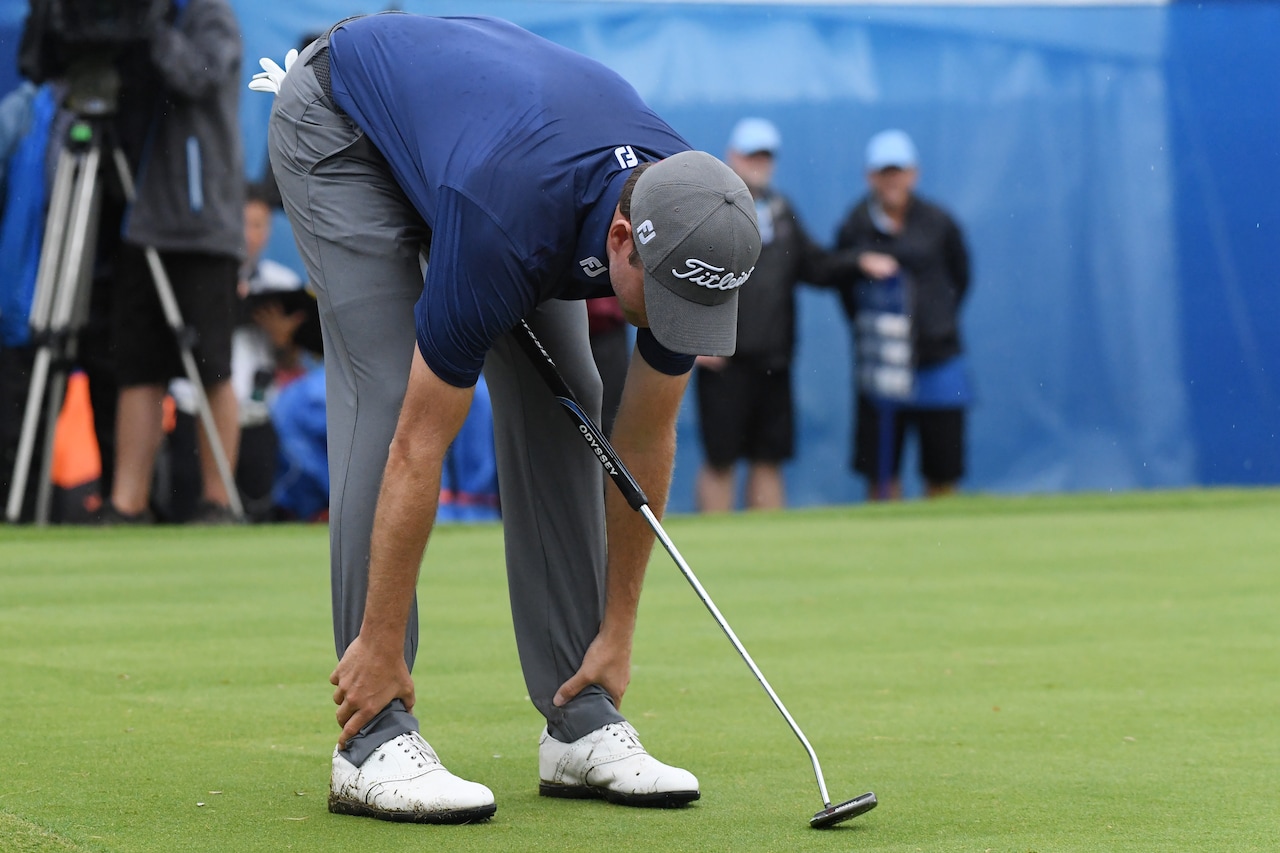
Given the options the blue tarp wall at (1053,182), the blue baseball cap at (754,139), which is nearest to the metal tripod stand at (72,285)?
the blue tarp wall at (1053,182)

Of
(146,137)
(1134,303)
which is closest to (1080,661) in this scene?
(146,137)

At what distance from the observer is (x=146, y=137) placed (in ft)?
26.6

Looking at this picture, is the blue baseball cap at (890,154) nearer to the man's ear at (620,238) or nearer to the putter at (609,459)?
the putter at (609,459)

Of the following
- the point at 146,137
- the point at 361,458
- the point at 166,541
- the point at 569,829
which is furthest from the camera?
the point at 146,137

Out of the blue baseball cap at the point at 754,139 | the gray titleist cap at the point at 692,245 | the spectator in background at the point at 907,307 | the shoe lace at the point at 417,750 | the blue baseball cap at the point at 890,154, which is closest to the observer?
the gray titleist cap at the point at 692,245

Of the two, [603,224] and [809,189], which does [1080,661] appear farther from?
[809,189]

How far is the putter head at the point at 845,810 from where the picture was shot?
2896 mm

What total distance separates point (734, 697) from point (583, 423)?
51.4 inches

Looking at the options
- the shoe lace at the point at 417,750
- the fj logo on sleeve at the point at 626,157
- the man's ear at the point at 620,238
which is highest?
the fj logo on sleeve at the point at 626,157

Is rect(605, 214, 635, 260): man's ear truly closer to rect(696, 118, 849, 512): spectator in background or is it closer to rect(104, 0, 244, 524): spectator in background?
rect(104, 0, 244, 524): spectator in background

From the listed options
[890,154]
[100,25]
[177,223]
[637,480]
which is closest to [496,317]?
[637,480]

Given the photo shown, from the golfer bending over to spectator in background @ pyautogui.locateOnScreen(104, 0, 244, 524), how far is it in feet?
14.9

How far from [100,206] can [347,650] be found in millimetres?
5857

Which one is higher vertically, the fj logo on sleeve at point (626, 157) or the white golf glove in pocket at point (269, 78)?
the white golf glove in pocket at point (269, 78)
